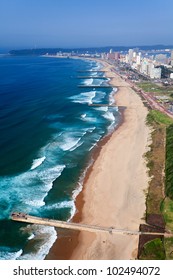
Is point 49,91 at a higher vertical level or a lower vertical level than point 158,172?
→ higher

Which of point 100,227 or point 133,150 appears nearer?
point 100,227

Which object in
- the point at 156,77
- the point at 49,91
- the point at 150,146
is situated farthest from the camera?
the point at 156,77

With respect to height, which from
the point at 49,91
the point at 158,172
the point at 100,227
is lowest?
the point at 100,227

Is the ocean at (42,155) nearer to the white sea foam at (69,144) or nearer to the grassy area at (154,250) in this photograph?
the white sea foam at (69,144)

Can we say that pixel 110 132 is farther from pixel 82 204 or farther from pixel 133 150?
pixel 82 204

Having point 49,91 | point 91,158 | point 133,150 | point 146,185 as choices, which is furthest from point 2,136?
point 49,91
